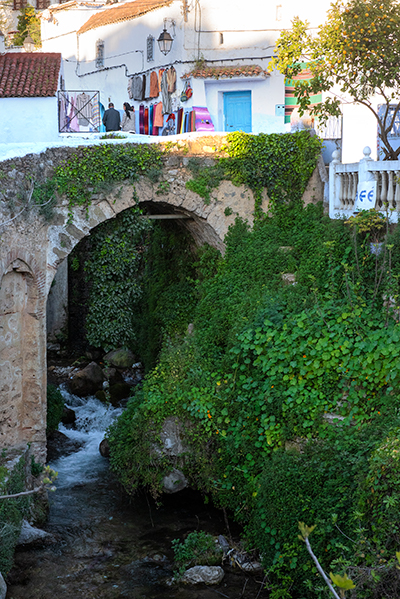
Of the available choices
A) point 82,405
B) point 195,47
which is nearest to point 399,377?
point 82,405

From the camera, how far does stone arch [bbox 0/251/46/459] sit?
11094 mm

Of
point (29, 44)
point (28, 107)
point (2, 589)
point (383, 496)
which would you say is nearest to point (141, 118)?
point (28, 107)

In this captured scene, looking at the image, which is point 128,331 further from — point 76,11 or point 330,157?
point 76,11

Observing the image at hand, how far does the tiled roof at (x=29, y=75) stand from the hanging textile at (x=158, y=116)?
13.9 ft

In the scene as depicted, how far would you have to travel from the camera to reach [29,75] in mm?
15266

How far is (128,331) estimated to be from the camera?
1320cm

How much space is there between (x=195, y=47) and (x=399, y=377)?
1314cm

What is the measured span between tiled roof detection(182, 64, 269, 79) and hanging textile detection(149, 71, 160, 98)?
4.86 feet

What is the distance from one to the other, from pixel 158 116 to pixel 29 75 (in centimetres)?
552

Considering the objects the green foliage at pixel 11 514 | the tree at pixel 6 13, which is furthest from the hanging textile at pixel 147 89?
the green foliage at pixel 11 514

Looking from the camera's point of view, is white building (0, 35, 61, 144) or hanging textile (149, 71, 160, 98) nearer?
white building (0, 35, 61, 144)

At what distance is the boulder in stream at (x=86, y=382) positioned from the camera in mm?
16656

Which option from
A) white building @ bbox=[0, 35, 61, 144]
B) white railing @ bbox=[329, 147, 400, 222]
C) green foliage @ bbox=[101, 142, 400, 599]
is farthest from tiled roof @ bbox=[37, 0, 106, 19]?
white railing @ bbox=[329, 147, 400, 222]

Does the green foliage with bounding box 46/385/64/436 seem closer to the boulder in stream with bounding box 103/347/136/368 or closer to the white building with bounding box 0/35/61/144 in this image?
the boulder in stream with bounding box 103/347/136/368
